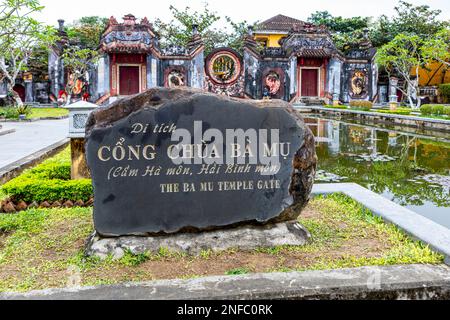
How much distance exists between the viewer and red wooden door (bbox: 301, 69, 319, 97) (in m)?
34.2

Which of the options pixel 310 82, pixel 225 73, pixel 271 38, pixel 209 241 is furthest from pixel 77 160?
pixel 271 38

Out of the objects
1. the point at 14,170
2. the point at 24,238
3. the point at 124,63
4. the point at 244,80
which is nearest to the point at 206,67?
the point at 244,80

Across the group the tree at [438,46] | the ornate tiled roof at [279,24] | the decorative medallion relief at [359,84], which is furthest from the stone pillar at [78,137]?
the ornate tiled roof at [279,24]

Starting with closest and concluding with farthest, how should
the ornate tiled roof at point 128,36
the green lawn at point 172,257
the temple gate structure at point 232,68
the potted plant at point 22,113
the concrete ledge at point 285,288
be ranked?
the concrete ledge at point 285,288 < the green lawn at point 172,257 < the potted plant at point 22,113 < the ornate tiled roof at point 128,36 < the temple gate structure at point 232,68

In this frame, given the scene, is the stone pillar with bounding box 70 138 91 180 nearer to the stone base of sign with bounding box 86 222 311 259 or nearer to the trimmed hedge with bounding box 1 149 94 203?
the trimmed hedge with bounding box 1 149 94 203

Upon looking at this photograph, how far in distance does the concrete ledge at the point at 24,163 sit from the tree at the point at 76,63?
19.8 metres

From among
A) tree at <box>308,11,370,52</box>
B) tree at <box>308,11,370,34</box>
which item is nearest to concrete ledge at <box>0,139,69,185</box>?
tree at <box>308,11,370,52</box>

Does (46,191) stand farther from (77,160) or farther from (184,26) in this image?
(184,26)

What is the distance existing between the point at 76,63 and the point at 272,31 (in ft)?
66.7

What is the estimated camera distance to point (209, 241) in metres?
3.67

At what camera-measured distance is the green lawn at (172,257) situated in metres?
3.16

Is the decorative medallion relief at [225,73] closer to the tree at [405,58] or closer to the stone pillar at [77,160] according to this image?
the tree at [405,58]

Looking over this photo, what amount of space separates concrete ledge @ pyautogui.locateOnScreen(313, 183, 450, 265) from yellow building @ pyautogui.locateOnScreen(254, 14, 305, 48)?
37.8 meters

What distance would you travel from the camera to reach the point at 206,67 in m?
32.2
